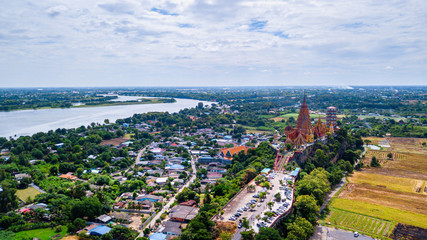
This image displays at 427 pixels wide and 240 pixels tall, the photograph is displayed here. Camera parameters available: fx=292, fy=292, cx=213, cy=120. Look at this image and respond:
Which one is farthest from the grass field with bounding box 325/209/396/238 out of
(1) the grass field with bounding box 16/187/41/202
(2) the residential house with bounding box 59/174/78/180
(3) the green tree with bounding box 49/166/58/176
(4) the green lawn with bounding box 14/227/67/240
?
(3) the green tree with bounding box 49/166/58/176

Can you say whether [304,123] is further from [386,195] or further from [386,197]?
[386,197]

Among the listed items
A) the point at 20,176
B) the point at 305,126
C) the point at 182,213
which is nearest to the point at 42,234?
the point at 182,213

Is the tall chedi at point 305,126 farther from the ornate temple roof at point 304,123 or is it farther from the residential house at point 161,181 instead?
the residential house at point 161,181

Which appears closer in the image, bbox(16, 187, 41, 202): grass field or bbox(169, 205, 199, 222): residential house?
bbox(169, 205, 199, 222): residential house

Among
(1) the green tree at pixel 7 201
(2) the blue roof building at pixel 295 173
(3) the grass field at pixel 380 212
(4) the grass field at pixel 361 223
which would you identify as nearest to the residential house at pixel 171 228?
(2) the blue roof building at pixel 295 173

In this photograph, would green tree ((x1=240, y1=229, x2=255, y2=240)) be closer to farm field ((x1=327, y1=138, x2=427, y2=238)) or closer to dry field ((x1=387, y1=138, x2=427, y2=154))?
farm field ((x1=327, y1=138, x2=427, y2=238))

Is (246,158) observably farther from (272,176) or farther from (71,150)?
(71,150)

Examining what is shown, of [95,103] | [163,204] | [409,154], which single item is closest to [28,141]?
[163,204]

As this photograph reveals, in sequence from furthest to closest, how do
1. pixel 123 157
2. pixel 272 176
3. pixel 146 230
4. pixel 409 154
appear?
pixel 409 154
pixel 123 157
pixel 272 176
pixel 146 230
